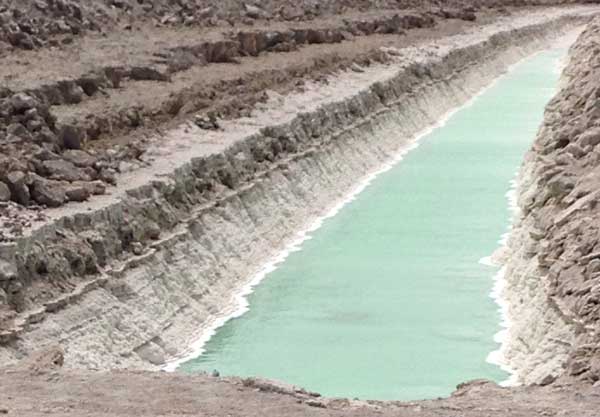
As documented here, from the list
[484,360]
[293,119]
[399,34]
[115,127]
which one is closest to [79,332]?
[484,360]

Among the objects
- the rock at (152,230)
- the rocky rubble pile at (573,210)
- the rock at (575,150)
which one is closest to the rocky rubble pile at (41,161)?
the rock at (152,230)

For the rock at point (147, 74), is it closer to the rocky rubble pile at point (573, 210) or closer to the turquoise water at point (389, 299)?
the turquoise water at point (389, 299)

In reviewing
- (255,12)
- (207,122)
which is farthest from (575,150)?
(255,12)

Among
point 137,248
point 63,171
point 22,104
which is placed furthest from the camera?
point 22,104

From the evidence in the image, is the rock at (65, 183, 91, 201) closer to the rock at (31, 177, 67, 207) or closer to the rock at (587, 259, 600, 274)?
the rock at (31, 177, 67, 207)

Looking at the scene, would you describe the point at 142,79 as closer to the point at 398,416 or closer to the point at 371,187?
the point at 371,187

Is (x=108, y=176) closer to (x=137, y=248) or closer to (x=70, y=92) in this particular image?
(x=137, y=248)
